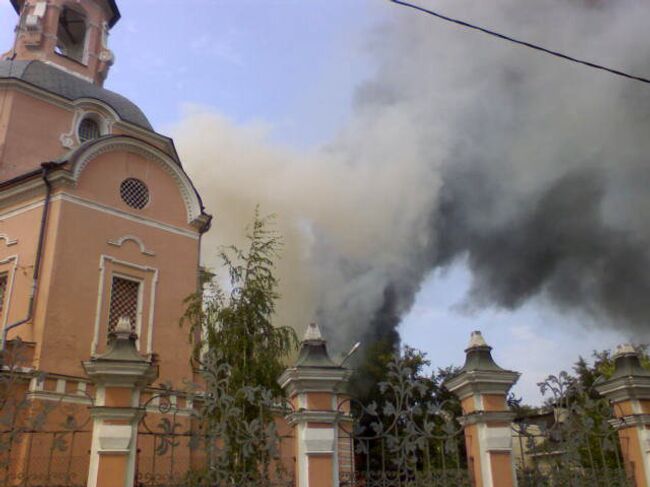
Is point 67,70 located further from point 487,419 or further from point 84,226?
point 487,419

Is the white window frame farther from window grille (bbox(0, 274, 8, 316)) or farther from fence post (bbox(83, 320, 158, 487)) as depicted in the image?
fence post (bbox(83, 320, 158, 487))

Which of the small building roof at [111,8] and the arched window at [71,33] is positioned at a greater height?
the small building roof at [111,8]

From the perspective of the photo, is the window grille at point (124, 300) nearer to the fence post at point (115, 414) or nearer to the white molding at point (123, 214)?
the white molding at point (123, 214)

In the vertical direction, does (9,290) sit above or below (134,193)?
below

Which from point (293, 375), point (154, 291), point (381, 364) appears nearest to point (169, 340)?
point (154, 291)

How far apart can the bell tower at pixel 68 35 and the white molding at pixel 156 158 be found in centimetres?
619

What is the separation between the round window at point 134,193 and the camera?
669 inches

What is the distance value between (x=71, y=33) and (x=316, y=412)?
21.3 m

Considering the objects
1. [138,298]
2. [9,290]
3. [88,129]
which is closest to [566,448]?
[138,298]

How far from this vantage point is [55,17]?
22500 millimetres

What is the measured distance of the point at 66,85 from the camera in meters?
19.6

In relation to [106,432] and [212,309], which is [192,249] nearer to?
[212,309]

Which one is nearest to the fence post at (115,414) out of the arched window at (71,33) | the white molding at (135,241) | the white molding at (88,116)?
the white molding at (135,241)

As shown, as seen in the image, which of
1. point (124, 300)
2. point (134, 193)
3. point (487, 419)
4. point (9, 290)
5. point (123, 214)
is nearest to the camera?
point (487, 419)
